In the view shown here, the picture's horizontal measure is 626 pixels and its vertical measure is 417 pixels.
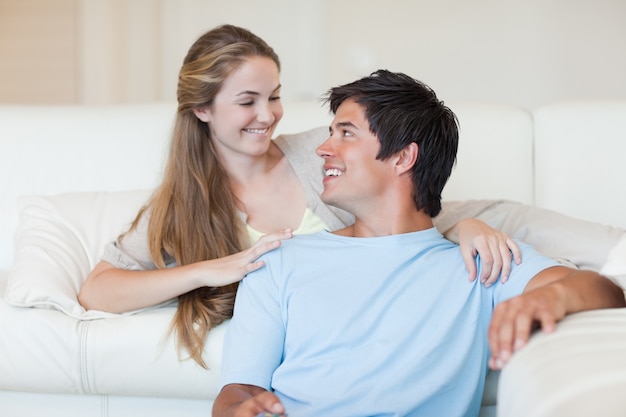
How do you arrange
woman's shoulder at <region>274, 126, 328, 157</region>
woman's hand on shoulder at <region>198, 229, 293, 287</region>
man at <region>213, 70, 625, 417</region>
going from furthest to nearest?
woman's shoulder at <region>274, 126, 328, 157</region>, woman's hand on shoulder at <region>198, 229, 293, 287</region>, man at <region>213, 70, 625, 417</region>

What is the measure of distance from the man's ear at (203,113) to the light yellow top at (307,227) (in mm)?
292

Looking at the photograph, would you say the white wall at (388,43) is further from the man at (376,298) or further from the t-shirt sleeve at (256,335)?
the t-shirt sleeve at (256,335)

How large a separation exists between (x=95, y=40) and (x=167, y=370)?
7.53 feet

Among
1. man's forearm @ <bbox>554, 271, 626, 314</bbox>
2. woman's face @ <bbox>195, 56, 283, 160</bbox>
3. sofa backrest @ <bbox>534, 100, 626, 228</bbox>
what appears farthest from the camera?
sofa backrest @ <bbox>534, 100, 626, 228</bbox>

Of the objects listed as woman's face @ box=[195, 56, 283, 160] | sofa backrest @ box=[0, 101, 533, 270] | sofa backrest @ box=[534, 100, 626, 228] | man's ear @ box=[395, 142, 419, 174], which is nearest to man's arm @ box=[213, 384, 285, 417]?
man's ear @ box=[395, 142, 419, 174]

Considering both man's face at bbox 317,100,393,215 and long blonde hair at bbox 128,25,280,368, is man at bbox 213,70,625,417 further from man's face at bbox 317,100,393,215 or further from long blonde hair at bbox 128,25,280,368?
long blonde hair at bbox 128,25,280,368

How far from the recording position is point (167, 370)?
1913mm

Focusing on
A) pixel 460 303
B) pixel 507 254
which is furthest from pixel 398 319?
pixel 507 254

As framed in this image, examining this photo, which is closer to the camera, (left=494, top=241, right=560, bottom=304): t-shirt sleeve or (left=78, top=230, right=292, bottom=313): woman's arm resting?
(left=494, top=241, right=560, bottom=304): t-shirt sleeve

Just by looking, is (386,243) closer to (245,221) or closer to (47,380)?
(245,221)

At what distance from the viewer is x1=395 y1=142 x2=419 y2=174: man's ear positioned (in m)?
1.84

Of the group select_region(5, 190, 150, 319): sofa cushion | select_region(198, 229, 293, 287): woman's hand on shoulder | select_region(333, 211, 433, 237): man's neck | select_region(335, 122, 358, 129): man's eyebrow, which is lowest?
select_region(5, 190, 150, 319): sofa cushion

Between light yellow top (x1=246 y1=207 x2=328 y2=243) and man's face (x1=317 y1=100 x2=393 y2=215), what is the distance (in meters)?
0.41

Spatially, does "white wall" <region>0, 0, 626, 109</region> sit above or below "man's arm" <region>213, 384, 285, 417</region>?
above
